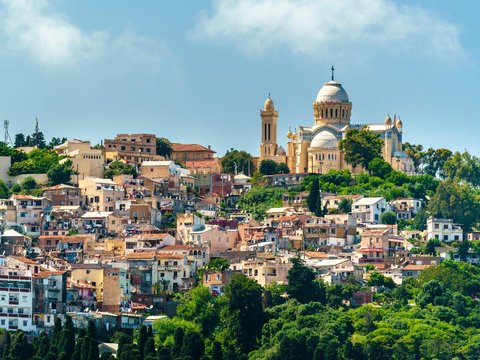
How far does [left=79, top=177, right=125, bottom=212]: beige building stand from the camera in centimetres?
9294

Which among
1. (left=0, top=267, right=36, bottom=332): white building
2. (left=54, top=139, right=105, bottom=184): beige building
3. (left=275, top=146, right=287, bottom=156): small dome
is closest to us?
(left=0, top=267, right=36, bottom=332): white building

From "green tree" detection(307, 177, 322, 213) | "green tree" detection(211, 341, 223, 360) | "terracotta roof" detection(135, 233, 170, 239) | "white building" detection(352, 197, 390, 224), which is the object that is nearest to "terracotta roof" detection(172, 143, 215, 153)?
"green tree" detection(307, 177, 322, 213)

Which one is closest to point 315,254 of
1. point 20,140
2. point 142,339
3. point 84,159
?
point 84,159

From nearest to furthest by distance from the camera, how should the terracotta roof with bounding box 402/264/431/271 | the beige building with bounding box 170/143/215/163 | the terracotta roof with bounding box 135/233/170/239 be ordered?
the terracotta roof with bounding box 402/264/431/271 → the terracotta roof with bounding box 135/233/170/239 → the beige building with bounding box 170/143/215/163

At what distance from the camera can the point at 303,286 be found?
7931 cm

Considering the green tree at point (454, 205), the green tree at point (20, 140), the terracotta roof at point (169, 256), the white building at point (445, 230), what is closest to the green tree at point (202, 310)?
the terracotta roof at point (169, 256)

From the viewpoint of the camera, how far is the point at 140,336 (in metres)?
72.2

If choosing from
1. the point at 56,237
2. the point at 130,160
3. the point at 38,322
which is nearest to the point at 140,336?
the point at 38,322

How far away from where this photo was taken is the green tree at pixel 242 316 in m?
74.5

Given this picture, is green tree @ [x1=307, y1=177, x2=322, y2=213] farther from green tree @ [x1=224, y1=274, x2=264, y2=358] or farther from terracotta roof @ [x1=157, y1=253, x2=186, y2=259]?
green tree @ [x1=224, y1=274, x2=264, y2=358]

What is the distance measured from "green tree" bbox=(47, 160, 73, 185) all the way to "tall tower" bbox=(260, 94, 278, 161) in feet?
42.5

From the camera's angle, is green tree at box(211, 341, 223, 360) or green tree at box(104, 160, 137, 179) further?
green tree at box(104, 160, 137, 179)

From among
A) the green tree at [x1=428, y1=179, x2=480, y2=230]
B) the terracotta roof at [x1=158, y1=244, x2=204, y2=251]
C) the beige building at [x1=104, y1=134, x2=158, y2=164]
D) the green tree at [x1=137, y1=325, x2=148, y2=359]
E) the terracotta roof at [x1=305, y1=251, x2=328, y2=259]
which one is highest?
the beige building at [x1=104, y1=134, x2=158, y2=164]

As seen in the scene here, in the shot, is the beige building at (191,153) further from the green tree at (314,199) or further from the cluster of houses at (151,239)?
the green tree at (314,199)
